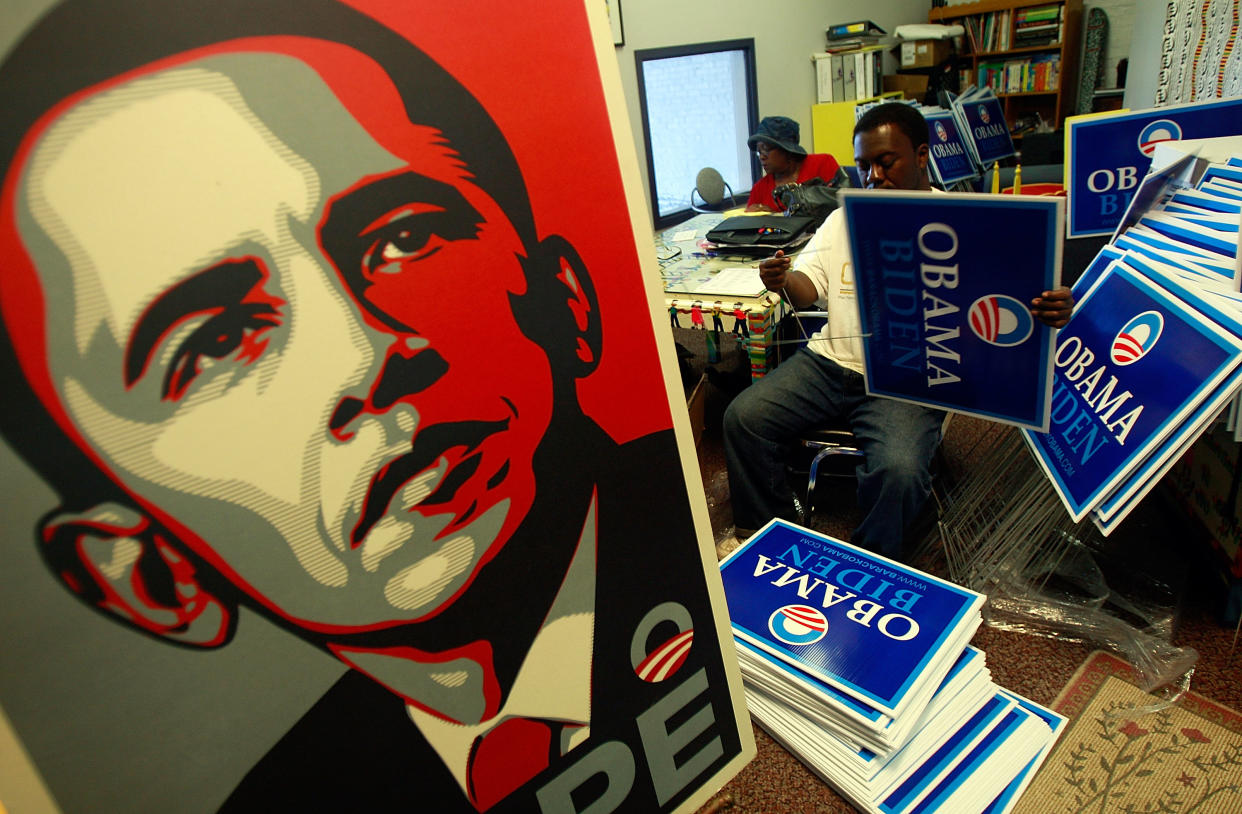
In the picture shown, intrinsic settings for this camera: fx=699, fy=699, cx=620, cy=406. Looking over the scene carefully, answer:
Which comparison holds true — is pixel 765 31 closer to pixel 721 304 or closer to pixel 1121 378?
pixel 721 304

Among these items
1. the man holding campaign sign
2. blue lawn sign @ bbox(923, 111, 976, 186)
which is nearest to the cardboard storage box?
blue lawn sign @ bbox(923, 111, 976, 186)

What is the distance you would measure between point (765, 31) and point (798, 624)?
4082 mm

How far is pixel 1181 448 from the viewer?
119 cm

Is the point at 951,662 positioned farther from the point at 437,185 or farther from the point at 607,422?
the point at 437,185

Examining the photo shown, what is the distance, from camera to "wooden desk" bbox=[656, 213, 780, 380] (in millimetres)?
1998

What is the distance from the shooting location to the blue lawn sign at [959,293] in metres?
1.18

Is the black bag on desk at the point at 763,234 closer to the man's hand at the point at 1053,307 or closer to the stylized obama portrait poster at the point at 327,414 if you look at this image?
the man's hand at the point at 1053,307

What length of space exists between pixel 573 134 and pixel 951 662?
3.80 feet

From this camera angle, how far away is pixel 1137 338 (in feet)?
4.21

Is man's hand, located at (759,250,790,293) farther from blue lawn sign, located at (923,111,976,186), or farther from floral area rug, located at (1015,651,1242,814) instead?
blue lawn sign, located at (923,111,976,186)

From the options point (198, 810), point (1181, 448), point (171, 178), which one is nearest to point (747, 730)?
point (198, 810)

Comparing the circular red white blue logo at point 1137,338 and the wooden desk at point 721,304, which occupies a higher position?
the circular red white blue logo at point 1137,338

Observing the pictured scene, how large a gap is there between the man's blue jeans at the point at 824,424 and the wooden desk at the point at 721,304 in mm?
125

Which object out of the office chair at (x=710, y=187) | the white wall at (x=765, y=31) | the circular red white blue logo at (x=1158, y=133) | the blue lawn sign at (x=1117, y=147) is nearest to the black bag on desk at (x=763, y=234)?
the office chair at (x=710, y=187)
